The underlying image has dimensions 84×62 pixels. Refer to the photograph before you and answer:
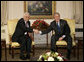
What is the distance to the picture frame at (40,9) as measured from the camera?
29.2ft

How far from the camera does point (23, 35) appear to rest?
674 centimetres

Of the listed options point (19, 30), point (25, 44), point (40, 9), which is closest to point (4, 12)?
point (40, 9)

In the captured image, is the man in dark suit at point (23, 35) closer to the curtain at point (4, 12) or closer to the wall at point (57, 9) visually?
the curtain at point (4, 12)

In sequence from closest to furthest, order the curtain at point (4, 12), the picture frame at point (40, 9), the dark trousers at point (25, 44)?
1. the dark trousers at point (25, 44)
2. the curtain at point (4, 12)
3. the picture frame at point (40, 9)

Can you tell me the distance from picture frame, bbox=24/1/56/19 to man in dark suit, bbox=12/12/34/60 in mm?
2148

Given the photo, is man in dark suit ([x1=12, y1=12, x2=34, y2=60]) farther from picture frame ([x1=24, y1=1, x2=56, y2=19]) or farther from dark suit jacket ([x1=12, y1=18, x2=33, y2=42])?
picture frame ([x1=24, y1=1, x2=56, y2=19])

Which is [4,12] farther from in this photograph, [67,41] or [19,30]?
[67,41]

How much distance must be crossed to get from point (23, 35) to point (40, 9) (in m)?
2.45

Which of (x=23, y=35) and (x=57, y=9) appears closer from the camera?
(x=23, y=35)

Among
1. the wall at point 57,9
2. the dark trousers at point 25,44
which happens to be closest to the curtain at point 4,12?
the wall at point 57,9

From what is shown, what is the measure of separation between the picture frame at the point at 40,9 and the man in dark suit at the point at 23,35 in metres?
2.15

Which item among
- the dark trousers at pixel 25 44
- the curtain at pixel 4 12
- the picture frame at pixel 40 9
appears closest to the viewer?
the dark trousers at pixel 25 44

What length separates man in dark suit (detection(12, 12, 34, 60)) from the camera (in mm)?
6586

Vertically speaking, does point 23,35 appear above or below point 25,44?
above
